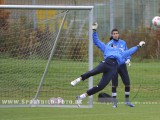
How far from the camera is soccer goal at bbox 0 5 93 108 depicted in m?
18.2

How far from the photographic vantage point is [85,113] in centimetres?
1599

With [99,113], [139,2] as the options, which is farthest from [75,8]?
[139,2]

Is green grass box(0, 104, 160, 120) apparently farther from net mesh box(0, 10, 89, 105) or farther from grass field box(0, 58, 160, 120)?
net mesh box(0, 10, 89, 105)

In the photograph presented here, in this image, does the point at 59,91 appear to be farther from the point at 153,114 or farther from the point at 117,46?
the point at 153,114

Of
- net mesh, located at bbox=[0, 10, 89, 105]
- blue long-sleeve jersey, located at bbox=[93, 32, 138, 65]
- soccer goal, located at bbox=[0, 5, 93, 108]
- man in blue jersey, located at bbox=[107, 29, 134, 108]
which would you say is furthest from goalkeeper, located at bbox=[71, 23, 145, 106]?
net mesh, located at bbox=[0, 10, 89, 105]

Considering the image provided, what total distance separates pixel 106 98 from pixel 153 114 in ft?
13.4

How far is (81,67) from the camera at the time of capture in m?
18.8

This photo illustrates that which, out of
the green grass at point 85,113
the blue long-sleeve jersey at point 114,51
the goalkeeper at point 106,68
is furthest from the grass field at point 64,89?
the blue long-sleeve jersey at point 114,51

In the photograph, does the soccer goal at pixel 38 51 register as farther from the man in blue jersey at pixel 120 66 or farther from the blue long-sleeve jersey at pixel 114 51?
the man in blue jersey at pixel 120 66

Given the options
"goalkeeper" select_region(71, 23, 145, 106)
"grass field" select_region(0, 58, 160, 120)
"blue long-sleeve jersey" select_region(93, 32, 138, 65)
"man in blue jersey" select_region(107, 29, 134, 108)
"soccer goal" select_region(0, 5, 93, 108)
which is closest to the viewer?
"grass field" select_region(0, 58, 160, 120)

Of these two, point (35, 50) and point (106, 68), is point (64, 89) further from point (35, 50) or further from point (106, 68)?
point (106, 68)

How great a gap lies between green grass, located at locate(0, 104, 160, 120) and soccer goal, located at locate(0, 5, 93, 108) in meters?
0.84

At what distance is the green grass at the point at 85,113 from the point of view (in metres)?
14.9

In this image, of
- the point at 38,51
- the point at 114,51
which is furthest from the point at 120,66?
the point at 38,51
